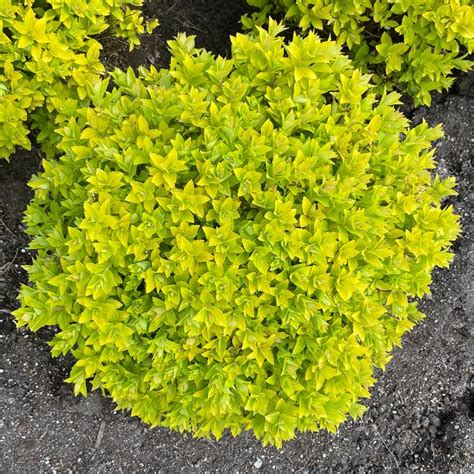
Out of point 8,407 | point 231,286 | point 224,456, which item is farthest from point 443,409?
point 8,407

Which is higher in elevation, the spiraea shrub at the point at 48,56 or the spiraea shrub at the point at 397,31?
the spiraea shrub at the point at 397,31

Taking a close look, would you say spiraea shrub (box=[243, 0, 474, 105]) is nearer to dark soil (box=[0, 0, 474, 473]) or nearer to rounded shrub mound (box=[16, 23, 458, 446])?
dark soil (box=[0, 0, 474, 473])

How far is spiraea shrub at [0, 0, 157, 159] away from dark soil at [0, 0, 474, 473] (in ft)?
2.16

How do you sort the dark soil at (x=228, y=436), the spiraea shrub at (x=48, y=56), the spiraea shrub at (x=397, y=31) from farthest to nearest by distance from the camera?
1. the dark soil at (x=228, y=436)
2. the spiraea shrub at (x=397, y=31)
3. the spiraea shrub at (x=48, y=56)

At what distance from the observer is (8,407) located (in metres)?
3.73

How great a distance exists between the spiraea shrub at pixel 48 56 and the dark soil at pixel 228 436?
660 millimetres

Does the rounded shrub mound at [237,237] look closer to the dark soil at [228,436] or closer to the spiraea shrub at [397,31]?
the spiraea shrub at [397,31]

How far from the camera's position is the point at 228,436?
152 inches

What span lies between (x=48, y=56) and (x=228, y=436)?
2.69 meters

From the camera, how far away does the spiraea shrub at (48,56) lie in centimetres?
281

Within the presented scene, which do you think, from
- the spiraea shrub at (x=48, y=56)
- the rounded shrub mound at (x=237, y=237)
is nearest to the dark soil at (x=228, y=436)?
the spiraea shrub at (x=48, y=56)

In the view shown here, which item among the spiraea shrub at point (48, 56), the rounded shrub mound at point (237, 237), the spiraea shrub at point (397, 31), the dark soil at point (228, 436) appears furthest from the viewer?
the dark soil at point (228, 436)

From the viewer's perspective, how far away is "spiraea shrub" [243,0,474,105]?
129 inches

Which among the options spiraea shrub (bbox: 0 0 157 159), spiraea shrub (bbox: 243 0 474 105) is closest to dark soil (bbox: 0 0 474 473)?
spiraea shrub (bbox: 243 0 474 105)
